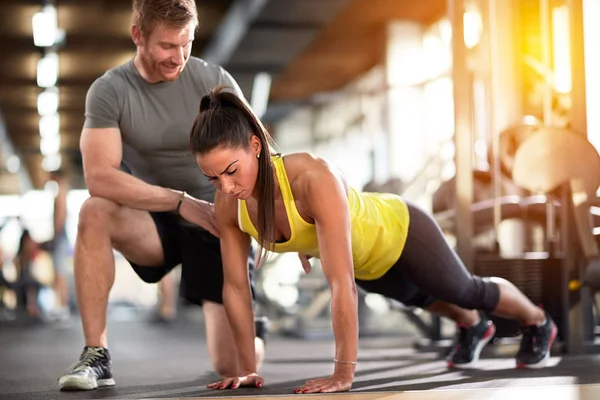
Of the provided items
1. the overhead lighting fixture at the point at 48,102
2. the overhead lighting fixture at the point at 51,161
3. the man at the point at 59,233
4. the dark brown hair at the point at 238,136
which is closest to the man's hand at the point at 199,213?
the dark brown hair at the point at 238,136

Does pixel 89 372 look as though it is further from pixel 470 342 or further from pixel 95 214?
pixel 470 342

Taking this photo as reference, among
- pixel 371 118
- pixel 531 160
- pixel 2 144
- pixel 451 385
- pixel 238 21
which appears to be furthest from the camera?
pixel 2 144

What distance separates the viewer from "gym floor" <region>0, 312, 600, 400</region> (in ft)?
6.99

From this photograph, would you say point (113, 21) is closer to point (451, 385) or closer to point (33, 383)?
point (33, 383)

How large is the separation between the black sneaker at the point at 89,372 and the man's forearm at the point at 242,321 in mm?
388

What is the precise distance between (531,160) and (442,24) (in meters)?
6.56

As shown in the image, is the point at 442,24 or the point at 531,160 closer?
the point at 531,160

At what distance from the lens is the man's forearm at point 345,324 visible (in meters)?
2.10

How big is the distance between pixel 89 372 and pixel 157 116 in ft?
2.44

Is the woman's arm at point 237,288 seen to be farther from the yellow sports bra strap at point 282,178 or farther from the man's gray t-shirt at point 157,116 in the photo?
the man's gray t-shirt at point 157,116

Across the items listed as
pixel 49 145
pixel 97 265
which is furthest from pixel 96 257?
pixel 49 145

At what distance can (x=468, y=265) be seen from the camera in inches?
141

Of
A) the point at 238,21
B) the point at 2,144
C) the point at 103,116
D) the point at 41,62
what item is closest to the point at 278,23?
the point at 238,21

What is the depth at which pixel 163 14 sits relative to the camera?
8.00ft
